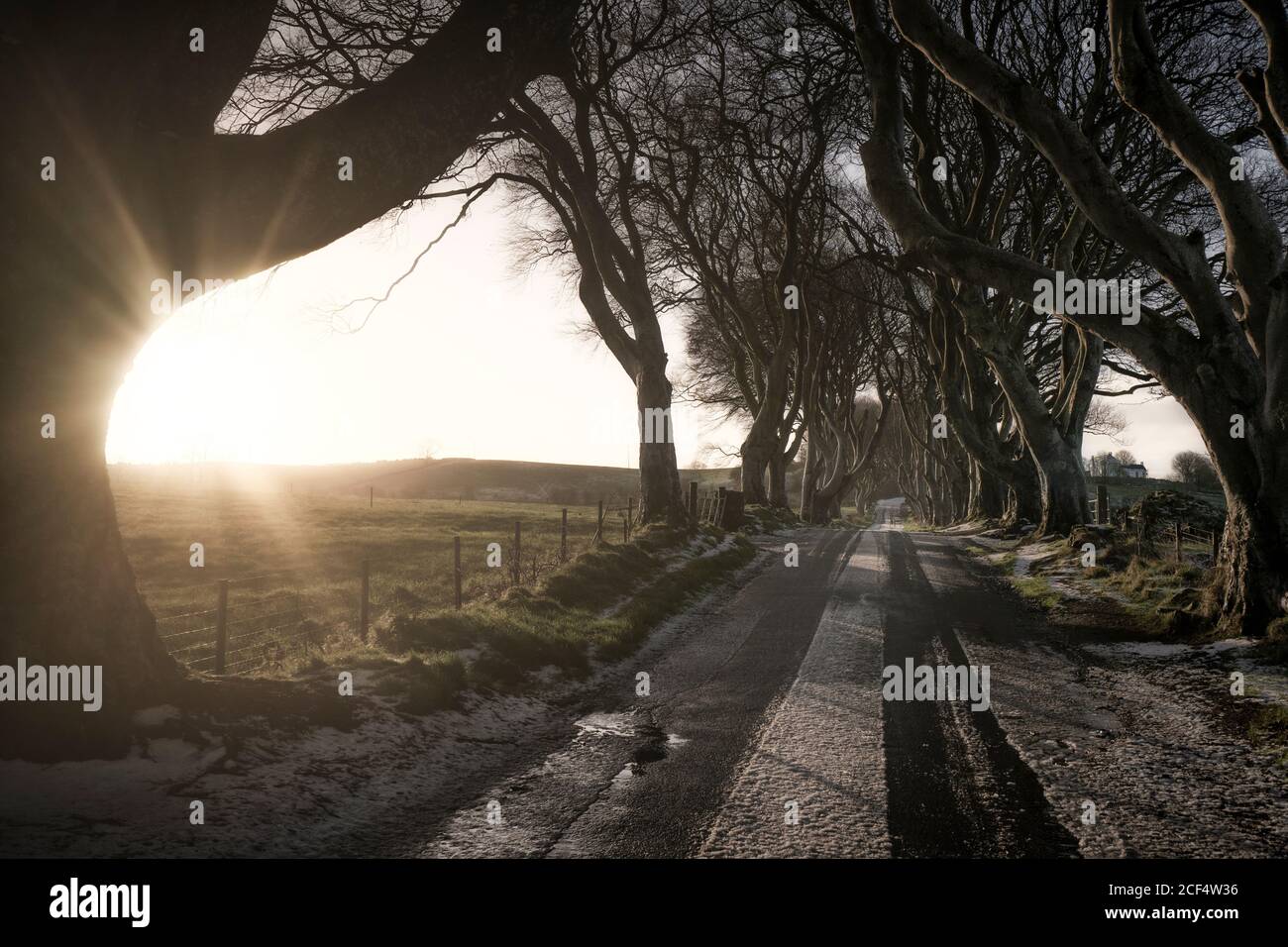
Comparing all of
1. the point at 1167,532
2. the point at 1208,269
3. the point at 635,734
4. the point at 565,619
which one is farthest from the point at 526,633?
the point at 1167,532

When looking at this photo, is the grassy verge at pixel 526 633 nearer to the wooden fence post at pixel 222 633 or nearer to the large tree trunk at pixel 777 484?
the wooden fence post at pixel 222 633

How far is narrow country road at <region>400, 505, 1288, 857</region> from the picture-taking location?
4074mm

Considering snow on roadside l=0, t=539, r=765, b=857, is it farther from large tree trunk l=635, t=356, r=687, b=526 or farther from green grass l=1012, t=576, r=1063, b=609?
large tree trunk l=635, t=356, r=687, b=526

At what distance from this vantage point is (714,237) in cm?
2542

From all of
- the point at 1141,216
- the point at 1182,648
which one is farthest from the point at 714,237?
the point at 1182,648

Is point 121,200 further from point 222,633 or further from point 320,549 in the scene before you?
point 320,549

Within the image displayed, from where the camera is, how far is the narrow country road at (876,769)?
4.07 m

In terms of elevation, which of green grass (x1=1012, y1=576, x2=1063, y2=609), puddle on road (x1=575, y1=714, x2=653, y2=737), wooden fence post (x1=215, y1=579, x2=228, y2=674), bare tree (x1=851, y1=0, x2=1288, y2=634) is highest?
bare tree (x1=851, y1=0, x2=1288, y2=634)

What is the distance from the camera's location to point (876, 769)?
5020 mm

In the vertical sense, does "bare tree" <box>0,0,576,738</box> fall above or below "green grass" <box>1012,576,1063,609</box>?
above

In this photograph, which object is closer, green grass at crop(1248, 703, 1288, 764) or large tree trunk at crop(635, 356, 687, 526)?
green grass at crop(1248, 703, 1288, 764)

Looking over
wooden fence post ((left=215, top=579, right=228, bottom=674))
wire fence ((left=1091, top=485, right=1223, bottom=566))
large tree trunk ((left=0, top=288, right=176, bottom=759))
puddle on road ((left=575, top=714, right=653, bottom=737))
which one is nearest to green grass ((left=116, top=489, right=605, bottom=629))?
wooden fence post ((left=215, top=579, right=228, bottom=674))
